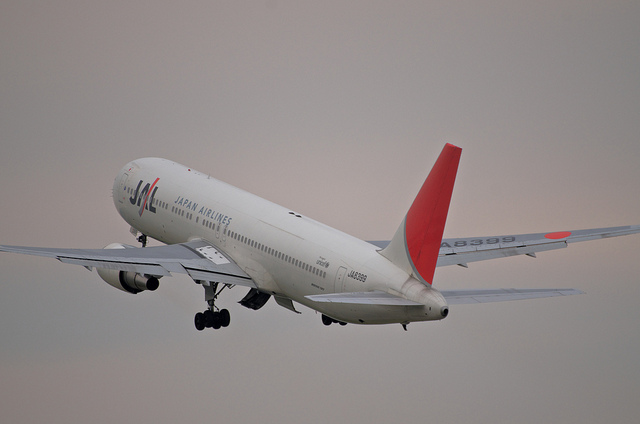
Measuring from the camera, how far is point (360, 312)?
48094mm

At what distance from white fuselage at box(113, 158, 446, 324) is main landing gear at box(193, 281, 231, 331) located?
5.50 feet

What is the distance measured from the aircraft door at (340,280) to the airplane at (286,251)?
0.04m

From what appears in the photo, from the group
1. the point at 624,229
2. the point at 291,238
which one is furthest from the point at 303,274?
the point at 624,229

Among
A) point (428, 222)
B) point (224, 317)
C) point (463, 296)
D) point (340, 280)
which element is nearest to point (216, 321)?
point (224, 317)

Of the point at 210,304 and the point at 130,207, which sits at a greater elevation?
the point at 130,207

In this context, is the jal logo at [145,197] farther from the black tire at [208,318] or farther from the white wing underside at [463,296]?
the white wing underside at [463,296]

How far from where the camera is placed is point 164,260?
172 ft

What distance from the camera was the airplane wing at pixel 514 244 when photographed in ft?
175

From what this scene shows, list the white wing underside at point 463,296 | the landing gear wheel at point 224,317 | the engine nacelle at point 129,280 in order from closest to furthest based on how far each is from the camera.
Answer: the white wing underside at point 463,296 < the engine nacelle at point 129,280 < the landing gear wheel at point 224,317

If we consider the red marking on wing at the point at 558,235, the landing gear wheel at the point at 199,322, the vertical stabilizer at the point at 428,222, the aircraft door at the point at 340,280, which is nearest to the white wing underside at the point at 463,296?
the vertical stabilizer at the point at 428,222

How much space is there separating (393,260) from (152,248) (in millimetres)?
12473

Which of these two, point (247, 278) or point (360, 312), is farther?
point (247, 278)

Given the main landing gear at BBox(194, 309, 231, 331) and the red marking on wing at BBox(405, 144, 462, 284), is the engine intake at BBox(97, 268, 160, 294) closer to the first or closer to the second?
the main landing gear at BBox(194, 309, 231, 331)

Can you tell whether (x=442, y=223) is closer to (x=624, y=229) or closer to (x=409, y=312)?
(x=409, y=312)
